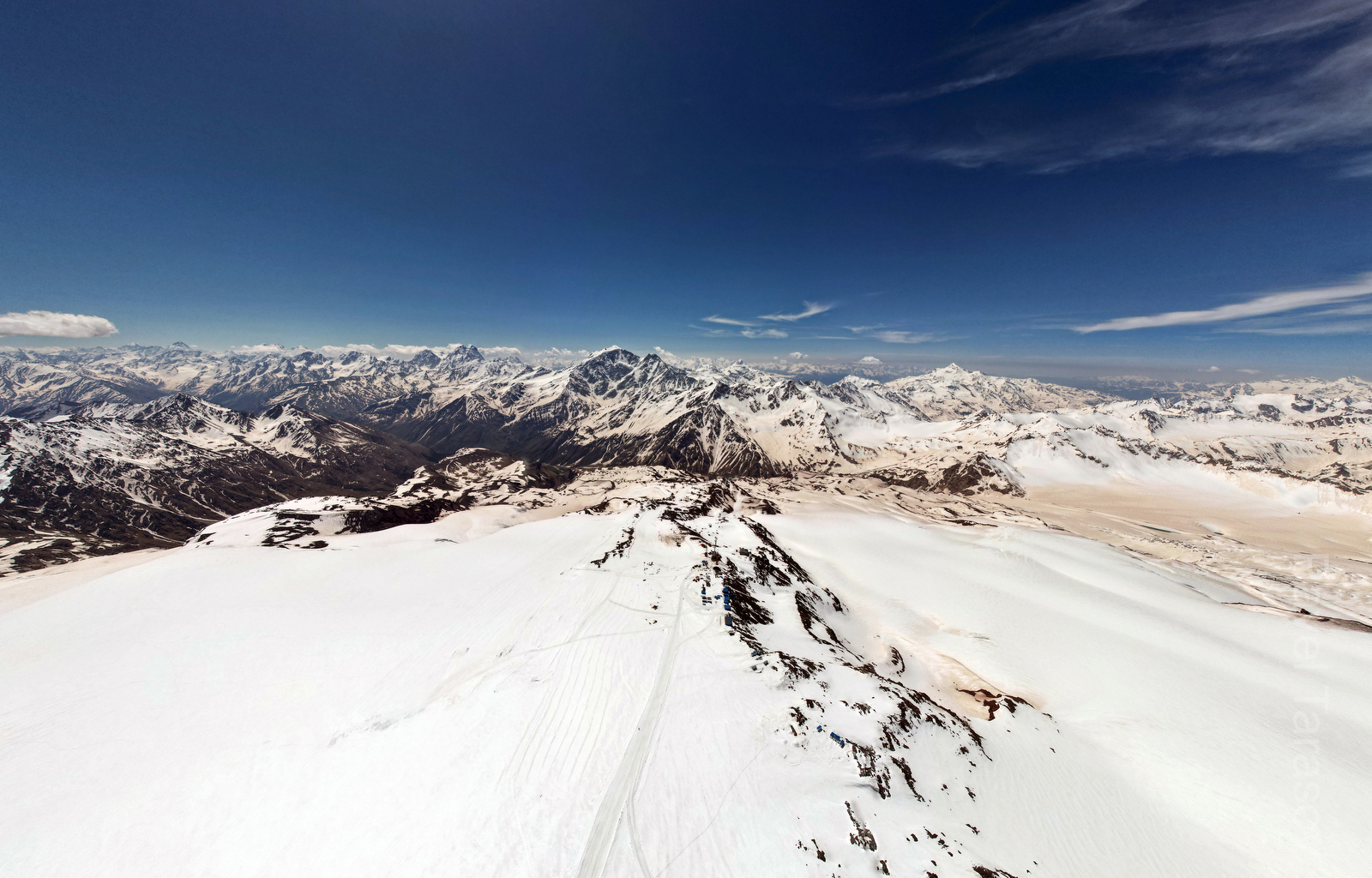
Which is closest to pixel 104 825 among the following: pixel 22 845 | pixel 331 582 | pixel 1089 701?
pixel 22 845

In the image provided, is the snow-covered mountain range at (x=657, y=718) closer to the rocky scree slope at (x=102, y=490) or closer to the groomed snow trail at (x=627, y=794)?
the groomed snow trail at (x=627, y=794)

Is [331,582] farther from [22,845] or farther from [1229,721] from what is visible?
[1229,721]

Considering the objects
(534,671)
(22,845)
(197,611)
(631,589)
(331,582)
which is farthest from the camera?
(331,582)

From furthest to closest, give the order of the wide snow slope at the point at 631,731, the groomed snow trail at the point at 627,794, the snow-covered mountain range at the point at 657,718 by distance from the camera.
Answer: the snow-covered mountain range at the point at 657,718
the wide snow slope at the point at 631,731
the groomed snow trail at the point at 627,794

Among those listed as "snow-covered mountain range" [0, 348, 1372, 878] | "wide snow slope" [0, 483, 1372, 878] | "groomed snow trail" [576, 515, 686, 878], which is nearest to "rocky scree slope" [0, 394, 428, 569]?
"snow-covered mountain range" [0, 348, 1372, 878]

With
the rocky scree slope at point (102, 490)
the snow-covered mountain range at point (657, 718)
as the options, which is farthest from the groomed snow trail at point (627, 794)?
the rocky scree slope at point (102, 490)

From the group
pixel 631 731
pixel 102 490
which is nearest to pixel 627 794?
pixel 631 731

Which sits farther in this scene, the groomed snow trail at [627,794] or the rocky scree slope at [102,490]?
the rocky scree slope at [102,490]

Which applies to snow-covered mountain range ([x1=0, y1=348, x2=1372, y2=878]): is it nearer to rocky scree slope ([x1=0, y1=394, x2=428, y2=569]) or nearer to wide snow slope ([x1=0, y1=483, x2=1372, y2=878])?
wide snow slope ([x1=0, y1=483, x2=1372, y2=878])
